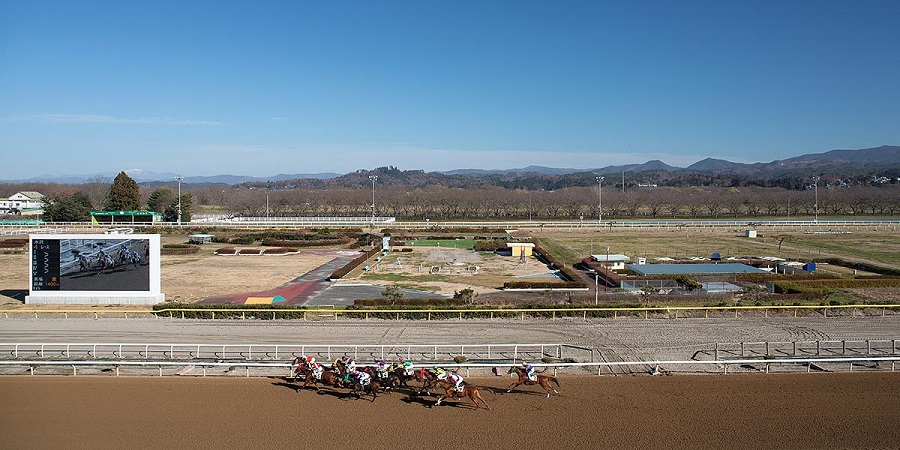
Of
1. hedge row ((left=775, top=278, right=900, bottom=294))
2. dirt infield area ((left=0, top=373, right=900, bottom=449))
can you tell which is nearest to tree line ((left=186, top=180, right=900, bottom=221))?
hedge row ((left=775, top=278, right=900, bottom=294))

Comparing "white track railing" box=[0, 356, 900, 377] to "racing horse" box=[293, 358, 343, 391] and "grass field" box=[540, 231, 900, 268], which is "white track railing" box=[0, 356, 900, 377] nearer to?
"racing horse" box=[293, 358, 343, 391]

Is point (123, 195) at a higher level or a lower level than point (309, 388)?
higher

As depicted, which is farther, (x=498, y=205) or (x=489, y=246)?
(x=498, y=205)

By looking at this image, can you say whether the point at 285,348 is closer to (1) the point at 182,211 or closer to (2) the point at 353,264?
(2) the point at 353,264

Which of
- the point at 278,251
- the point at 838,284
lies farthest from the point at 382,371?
the point at 278,251

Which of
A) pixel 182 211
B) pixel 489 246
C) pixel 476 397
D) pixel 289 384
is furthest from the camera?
pixel 182 211
